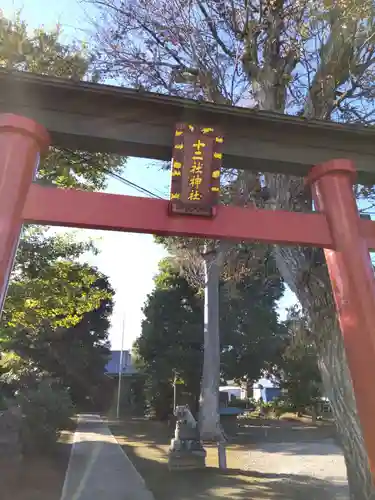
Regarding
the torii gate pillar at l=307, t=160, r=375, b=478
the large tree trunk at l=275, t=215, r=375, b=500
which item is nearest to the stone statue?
the large tree trunk at l=275, t=215, r=375, b=500

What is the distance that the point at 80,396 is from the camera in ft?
79.2

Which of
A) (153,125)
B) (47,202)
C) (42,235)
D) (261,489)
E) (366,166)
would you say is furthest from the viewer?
(42,235)

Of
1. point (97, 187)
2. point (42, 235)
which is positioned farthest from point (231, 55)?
point (42, 235)

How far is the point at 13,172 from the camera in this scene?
377 centimetres

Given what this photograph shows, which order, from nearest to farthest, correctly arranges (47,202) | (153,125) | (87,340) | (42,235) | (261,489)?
(47,202) → (153,125) → (261,489) → (42,235) → (87,340)

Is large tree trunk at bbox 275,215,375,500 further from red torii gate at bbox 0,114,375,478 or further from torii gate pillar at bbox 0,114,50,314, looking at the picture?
torii gate pillar at bbox 0,114,50,314

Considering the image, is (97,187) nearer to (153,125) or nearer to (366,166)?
(153,125)

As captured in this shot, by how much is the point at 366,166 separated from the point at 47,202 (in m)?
3.41

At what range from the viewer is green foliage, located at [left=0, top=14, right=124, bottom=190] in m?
6.72

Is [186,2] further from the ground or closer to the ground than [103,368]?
further from the ground

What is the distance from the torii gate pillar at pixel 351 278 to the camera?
12.3 feet

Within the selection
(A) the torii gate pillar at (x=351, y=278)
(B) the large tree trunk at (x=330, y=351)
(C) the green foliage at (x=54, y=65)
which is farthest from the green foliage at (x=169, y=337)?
(A) the torii gate pillar at (x=351, y=278)

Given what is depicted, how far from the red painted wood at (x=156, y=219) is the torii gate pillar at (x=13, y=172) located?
0.39ft

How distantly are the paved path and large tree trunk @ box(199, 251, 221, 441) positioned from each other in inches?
69.6
